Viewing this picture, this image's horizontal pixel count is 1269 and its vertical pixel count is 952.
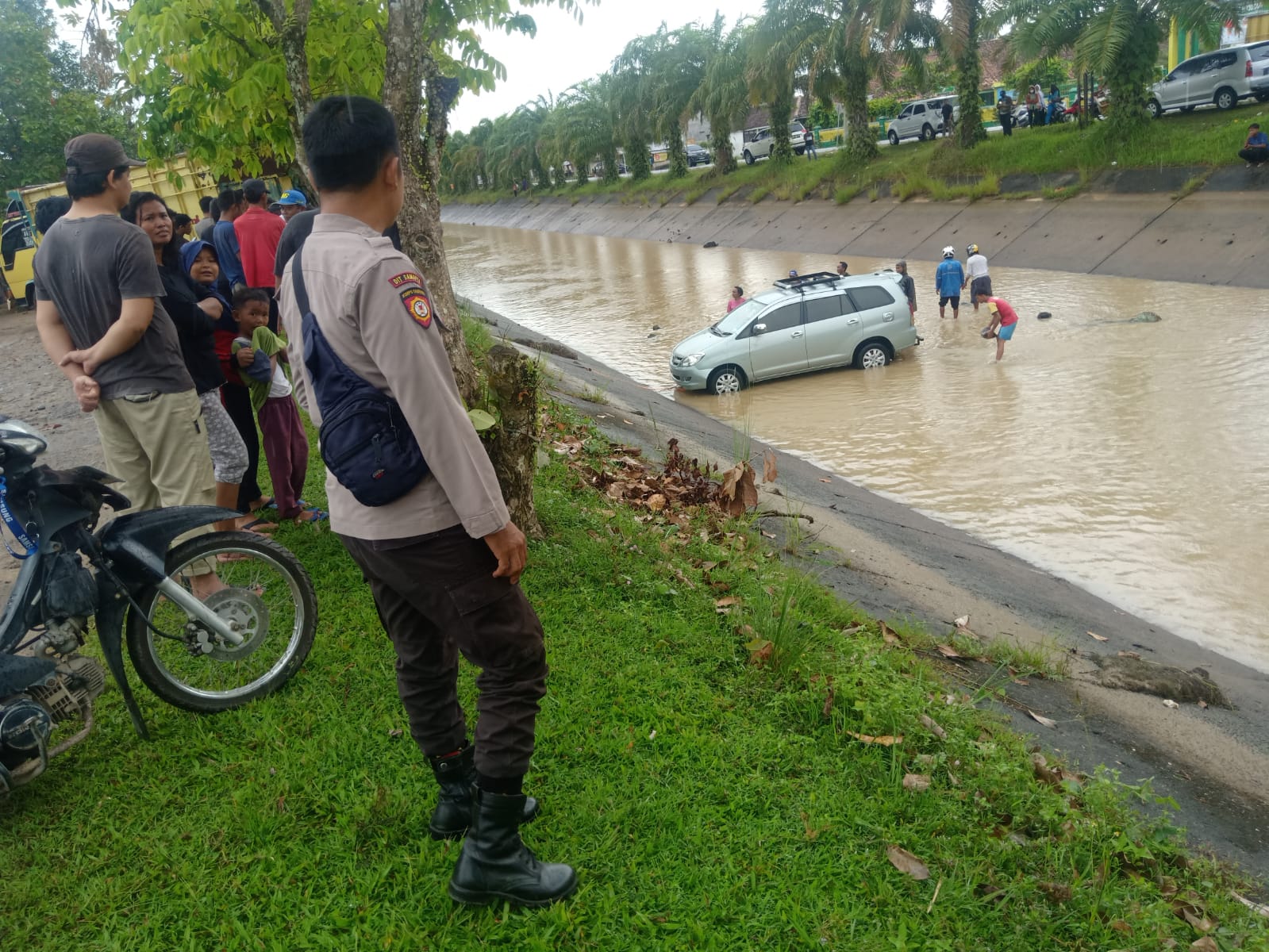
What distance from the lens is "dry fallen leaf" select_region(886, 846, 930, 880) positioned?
3.07 meters

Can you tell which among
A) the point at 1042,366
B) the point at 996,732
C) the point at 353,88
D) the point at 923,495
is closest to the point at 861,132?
the point at 1042,366

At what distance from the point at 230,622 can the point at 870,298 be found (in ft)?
46.8

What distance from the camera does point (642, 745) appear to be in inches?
142

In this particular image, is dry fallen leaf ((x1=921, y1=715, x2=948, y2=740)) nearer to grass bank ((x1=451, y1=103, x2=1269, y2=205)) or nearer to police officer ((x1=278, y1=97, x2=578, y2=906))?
police officer ((x1=278, y1=97, x2=578, y2=906))

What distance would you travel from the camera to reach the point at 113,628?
3.57m

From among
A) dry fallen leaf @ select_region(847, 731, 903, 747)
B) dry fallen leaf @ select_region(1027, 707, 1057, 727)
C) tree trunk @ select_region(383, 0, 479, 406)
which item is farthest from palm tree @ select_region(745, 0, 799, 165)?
dry fallen leaf @ select_region(847, 731, 903, 747)

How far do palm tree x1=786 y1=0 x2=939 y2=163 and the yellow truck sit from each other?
1943 cm

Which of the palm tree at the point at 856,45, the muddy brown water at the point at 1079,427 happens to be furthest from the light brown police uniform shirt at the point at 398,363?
the palm tree at the point at 856,45

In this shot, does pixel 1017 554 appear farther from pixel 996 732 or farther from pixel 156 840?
pixel 156 840

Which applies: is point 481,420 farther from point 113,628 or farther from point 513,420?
point 113,628

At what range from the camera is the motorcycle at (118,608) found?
336 cm

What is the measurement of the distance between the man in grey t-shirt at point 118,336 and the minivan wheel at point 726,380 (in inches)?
466

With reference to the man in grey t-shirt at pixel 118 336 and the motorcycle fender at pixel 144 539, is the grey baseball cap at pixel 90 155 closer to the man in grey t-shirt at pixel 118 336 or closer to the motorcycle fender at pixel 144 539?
the man in grey t-shirt at pixel 118 336

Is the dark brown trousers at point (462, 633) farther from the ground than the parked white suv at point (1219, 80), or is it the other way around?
the parked white suv at point (1219, 80)
